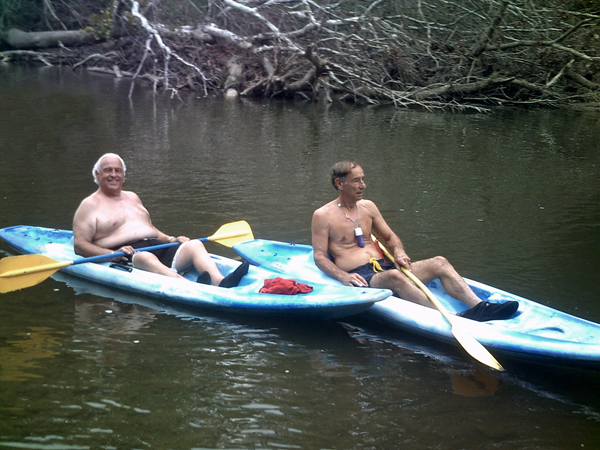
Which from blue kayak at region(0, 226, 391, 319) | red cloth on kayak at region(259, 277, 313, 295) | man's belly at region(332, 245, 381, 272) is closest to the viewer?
blue kayak at region(0, 226, 391, 319)

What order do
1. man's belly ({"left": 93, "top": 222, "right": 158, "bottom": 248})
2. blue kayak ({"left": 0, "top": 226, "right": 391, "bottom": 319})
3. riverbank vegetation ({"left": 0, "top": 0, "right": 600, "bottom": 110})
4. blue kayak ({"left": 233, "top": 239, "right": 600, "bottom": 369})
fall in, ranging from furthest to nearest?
1. riverbank vegetation ({"left": 0, "top": 0, "right": 600, "bottom": 110})
2. man's belly ({"left": 93, "top": 222, "right": 158, "bottom": 248})
3. blue kayak ({"left": 0, "top": 226, "right": 391, "bottom": 319})
4. blue kayak ({"left": 233, "top": 239, "right": 600, "bottom": 369})

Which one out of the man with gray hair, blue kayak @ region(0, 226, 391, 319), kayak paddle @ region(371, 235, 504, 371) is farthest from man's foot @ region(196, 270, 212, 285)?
kayak paddle @ region(371, 235, 504, 371)

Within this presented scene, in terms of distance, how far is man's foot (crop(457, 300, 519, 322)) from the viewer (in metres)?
4.07

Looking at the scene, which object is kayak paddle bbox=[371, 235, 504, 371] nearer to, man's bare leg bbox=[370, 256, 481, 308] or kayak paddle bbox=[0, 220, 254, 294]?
man's bare leg bbox=[370, 256, 481, 308]

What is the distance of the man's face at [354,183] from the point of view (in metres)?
4.51

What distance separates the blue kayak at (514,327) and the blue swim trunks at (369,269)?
0.53 ft

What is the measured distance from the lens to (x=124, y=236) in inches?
202

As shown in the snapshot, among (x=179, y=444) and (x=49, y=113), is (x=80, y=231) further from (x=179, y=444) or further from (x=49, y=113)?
(x=49, y=113)

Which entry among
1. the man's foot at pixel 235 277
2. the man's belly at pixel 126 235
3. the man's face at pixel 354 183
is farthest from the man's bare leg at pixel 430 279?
the man's belly at pixel 126 235

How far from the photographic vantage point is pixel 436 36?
14.0 meters

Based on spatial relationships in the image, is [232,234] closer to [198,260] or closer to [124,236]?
[198,260]

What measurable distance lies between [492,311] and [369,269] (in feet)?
2.93

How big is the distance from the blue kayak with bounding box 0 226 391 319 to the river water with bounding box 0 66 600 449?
122mm

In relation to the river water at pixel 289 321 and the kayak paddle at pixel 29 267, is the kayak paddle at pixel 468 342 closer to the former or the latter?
the river water at pixel 289 321
